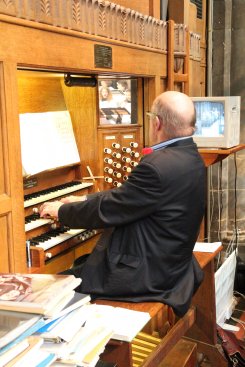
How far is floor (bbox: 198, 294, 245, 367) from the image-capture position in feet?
11.1

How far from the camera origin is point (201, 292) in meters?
3.20

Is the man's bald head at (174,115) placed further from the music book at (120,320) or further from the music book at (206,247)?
the music book at (206,247)

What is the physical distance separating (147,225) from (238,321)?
93.5 inches

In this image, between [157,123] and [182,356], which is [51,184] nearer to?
[157,123]

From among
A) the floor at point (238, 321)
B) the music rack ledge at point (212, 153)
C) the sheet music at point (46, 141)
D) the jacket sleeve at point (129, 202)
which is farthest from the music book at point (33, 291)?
the music rack ledge at point (212, 153)

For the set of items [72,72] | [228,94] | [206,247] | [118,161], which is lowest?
[206,247]

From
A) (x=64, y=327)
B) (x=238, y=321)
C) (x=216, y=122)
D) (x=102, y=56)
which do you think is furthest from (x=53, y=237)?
(x=238, y=321)

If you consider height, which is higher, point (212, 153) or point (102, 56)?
point (102, 56)

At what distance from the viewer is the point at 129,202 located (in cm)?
209

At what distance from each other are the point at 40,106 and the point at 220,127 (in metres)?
1.48

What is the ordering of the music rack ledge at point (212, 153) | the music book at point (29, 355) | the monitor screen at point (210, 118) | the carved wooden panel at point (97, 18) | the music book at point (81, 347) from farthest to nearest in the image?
the monitor screen at point (210, 118) < the music rack ledge at point (212, 153) < the carved wooden panel at point (97, 18) < the music book at point (81, 347) < the music book at point (29, 355)

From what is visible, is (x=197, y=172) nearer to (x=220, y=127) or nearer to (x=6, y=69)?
(x=6, y=69)

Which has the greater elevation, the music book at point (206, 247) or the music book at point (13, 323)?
the music book at point (13, 323)

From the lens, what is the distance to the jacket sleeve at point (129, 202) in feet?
6.79
